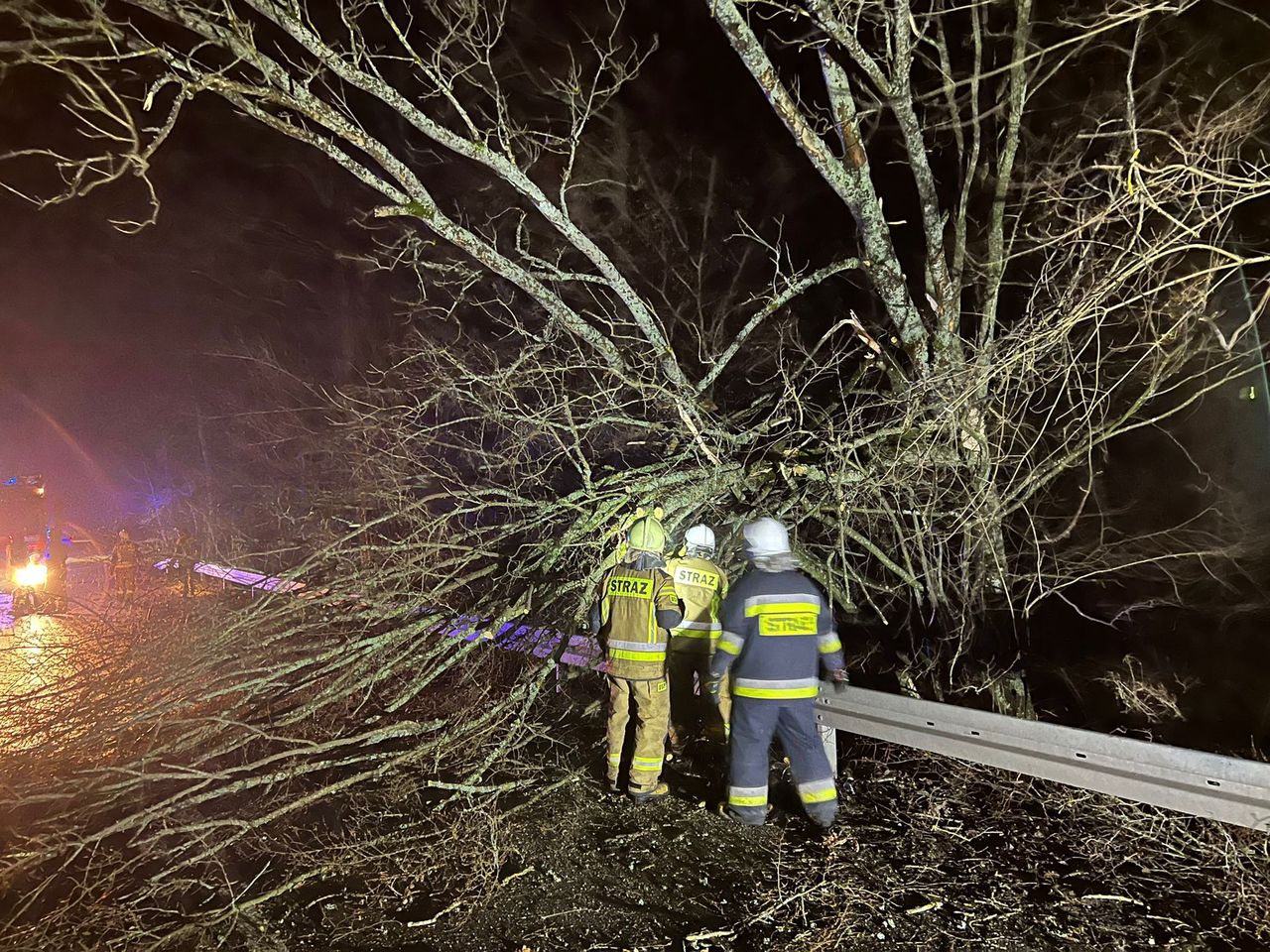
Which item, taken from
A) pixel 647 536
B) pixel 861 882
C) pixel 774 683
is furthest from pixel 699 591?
pixel 861 882

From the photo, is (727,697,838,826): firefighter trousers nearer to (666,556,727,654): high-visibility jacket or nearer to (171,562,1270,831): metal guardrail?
(171,562,1270,831): metal guardrail

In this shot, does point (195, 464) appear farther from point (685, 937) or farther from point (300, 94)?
point (685, 937)

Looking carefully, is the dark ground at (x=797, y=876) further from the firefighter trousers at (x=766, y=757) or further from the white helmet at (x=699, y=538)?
the white helmet at (x=699, y=538)

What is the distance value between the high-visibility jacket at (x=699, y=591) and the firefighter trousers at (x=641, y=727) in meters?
0.49

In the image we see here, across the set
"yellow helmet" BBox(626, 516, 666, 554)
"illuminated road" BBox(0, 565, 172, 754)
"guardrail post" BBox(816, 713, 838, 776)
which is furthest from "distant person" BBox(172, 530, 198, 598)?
"guardrail post" BBox(816, 713, 838, 776)

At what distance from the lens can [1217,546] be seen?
19.1ft

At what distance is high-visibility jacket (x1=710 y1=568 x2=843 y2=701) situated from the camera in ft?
12.7

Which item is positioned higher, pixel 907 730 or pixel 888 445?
pixel 888 445

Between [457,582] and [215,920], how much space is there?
2370 millimetres

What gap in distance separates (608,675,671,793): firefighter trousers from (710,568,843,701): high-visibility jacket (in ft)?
1.67

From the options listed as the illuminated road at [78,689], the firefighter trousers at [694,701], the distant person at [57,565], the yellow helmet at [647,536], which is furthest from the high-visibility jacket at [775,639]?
the distant person at [57,565]

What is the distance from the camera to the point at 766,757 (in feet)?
12.8

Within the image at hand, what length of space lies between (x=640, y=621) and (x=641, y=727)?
1.95ft

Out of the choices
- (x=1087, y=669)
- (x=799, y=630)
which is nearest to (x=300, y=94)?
(x=799, y=630)
